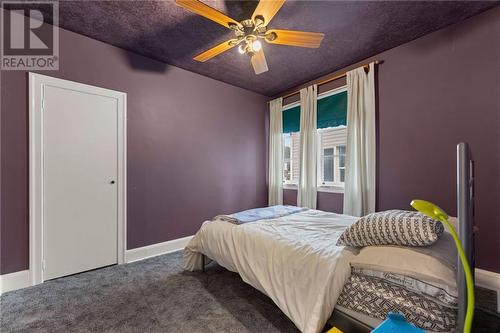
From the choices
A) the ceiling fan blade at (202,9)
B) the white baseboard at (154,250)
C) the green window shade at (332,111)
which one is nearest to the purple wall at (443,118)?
the green window shade at (332,111)

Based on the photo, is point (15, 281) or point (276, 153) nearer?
point (15, 281)

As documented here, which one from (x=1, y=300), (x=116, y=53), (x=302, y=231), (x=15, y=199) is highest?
(x=116, y=53)

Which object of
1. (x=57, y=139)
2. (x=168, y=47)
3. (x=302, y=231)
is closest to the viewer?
(x=302, y=231)

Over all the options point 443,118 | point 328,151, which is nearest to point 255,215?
point 328,151

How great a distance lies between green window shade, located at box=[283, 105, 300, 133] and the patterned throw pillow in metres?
2.67

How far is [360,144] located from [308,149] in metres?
0.82

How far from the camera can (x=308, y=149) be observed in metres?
3.54

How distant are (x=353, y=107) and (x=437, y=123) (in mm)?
906

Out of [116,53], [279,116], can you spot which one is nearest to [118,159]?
[116,53]

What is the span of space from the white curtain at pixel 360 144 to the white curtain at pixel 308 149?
57 centimetres

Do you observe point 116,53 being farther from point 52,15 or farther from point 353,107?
point 353,107

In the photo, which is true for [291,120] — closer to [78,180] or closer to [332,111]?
[332,111]

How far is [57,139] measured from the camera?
233 centimetres

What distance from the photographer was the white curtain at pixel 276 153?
4.06 m
